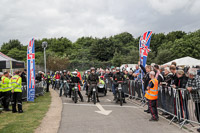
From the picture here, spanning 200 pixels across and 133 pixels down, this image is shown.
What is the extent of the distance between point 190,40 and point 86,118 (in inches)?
2024

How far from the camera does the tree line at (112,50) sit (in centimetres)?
5006

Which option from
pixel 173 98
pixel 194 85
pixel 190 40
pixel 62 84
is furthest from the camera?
pixel 190 40

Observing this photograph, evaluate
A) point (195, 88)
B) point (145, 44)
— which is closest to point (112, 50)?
point (145, 44)

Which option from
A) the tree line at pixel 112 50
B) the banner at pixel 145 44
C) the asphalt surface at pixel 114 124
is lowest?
the asphalt surface at pixel 114 124

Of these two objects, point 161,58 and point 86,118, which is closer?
point 86,118

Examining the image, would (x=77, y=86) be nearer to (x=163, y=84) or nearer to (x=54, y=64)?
(x=163, y=84)

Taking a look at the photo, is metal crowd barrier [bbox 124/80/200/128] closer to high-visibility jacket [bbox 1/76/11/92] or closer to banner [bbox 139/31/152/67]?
banner [bbox 139/31/152/67]

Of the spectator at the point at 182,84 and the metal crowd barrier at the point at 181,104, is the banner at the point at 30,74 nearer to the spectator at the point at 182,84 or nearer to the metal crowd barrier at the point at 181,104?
the metal crowd barrier at the point at 181,104

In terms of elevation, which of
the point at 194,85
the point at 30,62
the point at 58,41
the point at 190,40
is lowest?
the point at 194,85

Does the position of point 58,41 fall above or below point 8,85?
above

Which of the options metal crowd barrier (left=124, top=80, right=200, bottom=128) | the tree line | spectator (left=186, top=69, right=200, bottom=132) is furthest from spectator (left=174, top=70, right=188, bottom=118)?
the tree line

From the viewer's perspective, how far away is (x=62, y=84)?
17.6 m

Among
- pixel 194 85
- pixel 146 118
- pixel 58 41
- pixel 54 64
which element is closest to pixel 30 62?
pixel 146 118

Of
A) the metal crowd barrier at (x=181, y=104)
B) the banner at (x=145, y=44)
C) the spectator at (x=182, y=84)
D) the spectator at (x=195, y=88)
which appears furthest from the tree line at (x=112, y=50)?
the spectator at (x=195, y=88)
